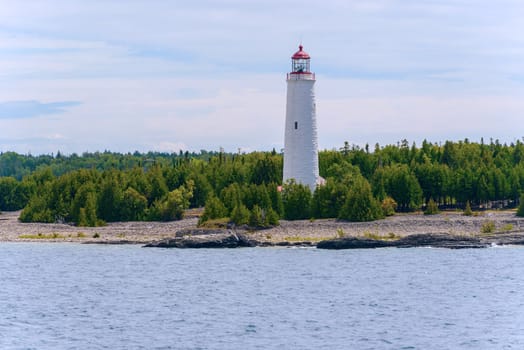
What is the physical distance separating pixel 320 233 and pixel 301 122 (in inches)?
389

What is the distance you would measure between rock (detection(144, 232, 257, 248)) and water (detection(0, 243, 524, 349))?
5.15ft

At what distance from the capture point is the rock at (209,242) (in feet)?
237

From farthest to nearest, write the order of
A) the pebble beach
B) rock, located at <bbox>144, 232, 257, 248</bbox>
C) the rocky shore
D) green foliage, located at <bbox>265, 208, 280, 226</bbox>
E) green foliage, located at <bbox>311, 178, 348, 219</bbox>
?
green foliage, located at <bbox>311, 178, 348, 219</bbox>
green foliage, located at <bbox>265, 208, 280, 226</bbox>
the pebble beach
rock, located at <bbox>144, 232, 257, 248</bbox>
the rocky shore

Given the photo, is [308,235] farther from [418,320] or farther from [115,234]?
[418,320]

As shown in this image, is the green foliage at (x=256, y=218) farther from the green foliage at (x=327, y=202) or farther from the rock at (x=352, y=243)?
the rock at (x=352, y=243)

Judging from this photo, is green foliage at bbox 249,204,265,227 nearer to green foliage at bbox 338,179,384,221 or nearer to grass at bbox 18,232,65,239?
green foliage at bbox 338,179,384,221

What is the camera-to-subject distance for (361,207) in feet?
255

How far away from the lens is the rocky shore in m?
70.1

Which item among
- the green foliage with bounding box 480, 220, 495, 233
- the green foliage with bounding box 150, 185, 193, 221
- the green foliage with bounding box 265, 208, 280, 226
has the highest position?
the green foliage with bounding box 150, 185, 193, 221

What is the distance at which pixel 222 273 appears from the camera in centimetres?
5847

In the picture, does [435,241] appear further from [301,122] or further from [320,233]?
[301,122]

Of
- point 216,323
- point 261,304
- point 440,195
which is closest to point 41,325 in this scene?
point 216,323

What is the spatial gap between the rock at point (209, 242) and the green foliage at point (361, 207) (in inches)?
377

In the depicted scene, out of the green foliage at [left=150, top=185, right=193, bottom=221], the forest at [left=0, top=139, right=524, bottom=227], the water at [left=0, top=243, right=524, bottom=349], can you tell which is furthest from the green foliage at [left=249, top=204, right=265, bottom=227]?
the green foliage at [left=150, top=185, right=193, bottom=221]
